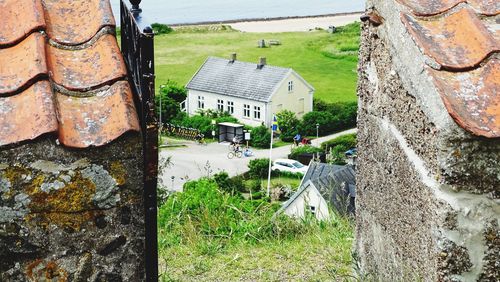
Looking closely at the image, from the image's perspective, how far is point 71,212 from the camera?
217 cm

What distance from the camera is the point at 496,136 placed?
85.2 inches

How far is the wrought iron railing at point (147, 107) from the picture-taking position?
216 cm

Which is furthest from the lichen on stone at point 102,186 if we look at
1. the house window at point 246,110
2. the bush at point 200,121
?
the house window at point 246,110

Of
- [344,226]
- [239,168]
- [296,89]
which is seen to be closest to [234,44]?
[296,89]

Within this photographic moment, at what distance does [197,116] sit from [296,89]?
250 inches

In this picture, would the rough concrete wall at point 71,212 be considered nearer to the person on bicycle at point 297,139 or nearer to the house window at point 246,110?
the person on bicycle at point 297,139

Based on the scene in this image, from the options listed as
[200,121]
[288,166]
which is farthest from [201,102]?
[288,166]

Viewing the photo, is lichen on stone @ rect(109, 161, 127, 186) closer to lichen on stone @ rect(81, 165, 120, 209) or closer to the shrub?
lichen on stone @ rect(81, 165, 120, 209)

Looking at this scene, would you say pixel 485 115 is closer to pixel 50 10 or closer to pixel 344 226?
pixel 50 10

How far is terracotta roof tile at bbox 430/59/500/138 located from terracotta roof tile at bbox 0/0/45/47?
1.26 m

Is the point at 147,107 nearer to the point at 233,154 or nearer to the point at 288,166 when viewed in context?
the point at 288,166

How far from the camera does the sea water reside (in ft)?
234

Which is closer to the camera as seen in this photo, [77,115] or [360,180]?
[77,115]

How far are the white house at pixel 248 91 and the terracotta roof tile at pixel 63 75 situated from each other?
142 ft
